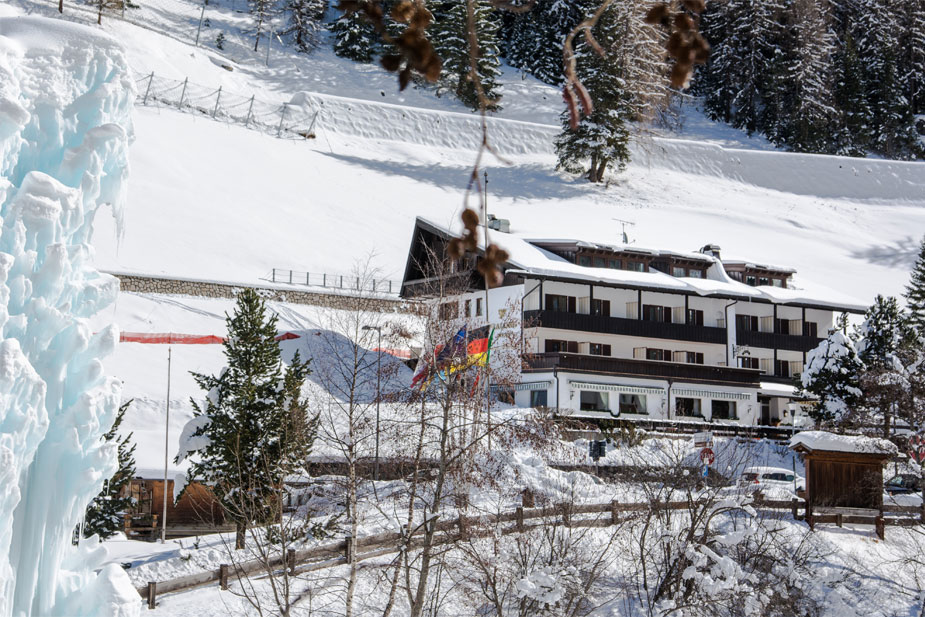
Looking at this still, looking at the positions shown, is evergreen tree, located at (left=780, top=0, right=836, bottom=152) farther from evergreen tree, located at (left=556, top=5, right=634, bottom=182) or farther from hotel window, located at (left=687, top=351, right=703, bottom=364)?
hotel window, located at (left=687, top=351, right=703, bottom=364)

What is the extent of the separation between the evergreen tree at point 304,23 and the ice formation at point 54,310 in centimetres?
8501

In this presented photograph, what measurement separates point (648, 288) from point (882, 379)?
14794 millimetres

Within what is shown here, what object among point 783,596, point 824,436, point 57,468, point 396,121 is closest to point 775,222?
point 396,121

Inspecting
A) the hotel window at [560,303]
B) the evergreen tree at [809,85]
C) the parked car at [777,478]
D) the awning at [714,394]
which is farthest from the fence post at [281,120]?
the parked car at [777,478]

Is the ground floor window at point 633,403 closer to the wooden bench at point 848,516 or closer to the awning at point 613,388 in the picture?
the awning at point 613,388

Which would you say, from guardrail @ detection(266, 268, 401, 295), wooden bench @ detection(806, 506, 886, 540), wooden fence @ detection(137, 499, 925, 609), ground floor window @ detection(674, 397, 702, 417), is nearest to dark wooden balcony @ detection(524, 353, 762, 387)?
ground floor window @ detection(674, 397, 702, 417)

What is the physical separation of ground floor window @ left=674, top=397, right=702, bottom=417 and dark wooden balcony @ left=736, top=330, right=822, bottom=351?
19.1 ft

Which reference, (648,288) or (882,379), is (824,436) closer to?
(882,379)

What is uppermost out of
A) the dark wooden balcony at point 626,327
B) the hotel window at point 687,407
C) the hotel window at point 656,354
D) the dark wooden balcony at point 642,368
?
the dark wooden balcony at point 626,327

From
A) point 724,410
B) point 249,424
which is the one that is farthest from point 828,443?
point 724,410

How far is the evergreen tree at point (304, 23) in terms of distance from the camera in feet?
316

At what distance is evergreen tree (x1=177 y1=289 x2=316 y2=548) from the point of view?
894 inches

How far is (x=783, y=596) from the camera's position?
21891 mm

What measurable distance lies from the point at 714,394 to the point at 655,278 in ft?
19.2
